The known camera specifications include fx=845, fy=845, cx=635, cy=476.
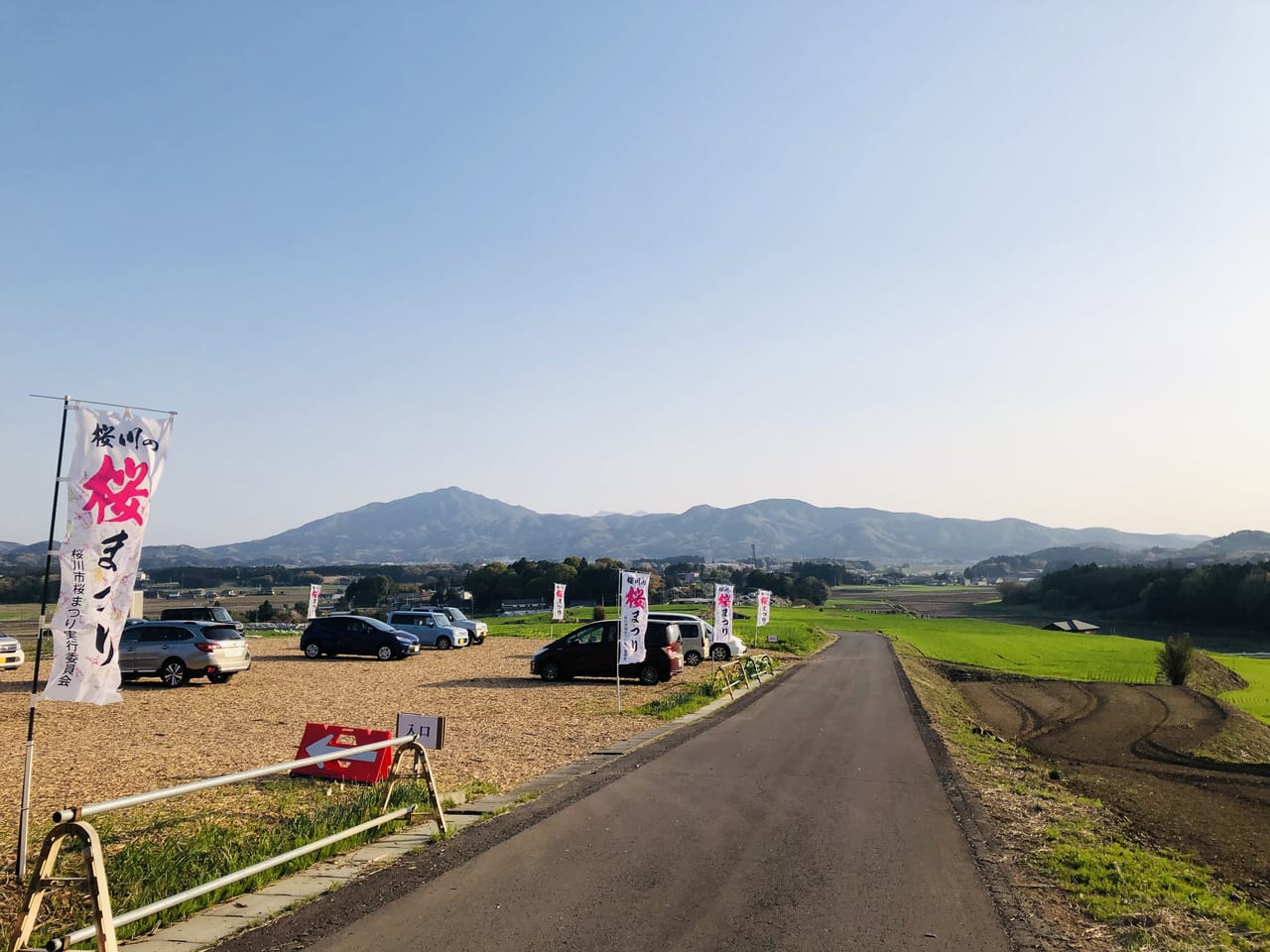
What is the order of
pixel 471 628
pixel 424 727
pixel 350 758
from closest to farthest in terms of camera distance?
pixel 350 758 → pixel 424 727 → pixel 471 628

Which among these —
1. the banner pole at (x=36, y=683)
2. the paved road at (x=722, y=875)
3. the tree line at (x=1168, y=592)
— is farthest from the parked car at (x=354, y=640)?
the tree line at (x=1168, y=592)

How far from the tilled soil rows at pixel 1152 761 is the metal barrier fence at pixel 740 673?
24.1 ft

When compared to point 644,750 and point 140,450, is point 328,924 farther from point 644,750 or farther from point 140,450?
point 644,750

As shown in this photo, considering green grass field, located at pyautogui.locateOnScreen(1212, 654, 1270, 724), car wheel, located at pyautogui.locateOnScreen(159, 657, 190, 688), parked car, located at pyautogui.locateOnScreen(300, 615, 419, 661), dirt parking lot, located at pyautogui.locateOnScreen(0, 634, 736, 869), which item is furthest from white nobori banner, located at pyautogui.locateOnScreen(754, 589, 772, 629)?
car wheel, located at pyautogui.locateOnScreen(159, 657, 190, 688)

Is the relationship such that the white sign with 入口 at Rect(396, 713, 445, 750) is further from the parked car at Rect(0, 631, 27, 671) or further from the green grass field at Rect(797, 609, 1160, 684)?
the green grass field at Rect(797, 609, 1160, 684)

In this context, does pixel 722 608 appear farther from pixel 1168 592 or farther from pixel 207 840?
pixel 1168 592

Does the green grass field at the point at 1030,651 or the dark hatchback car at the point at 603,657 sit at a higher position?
the dark hatchback car at the point at 603,657

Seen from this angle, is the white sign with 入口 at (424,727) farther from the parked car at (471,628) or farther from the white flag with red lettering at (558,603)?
the parked car at (471,628)

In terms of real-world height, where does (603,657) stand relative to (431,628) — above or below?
above

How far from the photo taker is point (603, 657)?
25.5 metres

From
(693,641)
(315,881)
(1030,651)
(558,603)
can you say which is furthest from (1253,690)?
(315,881)

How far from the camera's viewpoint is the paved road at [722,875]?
6.13 meters

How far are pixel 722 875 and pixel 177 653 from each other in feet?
66.8

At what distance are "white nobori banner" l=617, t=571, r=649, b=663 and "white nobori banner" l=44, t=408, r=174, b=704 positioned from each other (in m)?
12.8
